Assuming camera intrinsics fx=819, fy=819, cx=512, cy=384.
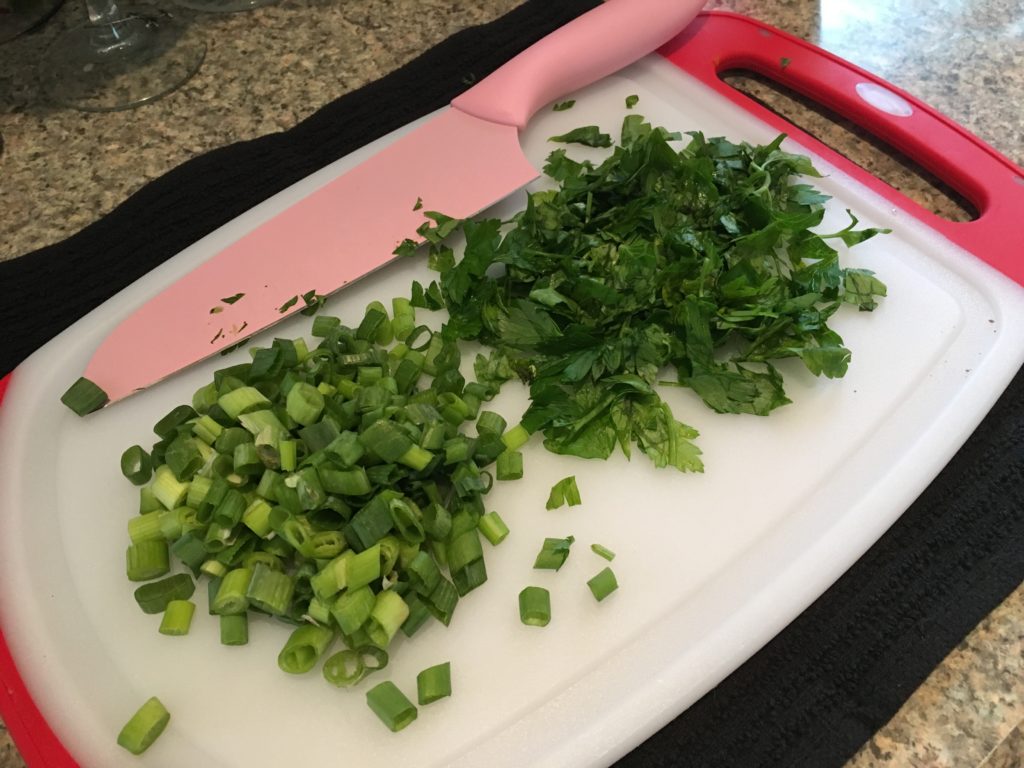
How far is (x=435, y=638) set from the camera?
1075mm

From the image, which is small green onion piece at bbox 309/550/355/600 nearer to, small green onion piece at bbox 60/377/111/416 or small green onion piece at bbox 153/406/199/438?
small green onion piece at bbox 153/406/199/438

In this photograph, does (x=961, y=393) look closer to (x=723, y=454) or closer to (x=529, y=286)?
(x=723, y=454)

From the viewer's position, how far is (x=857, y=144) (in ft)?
5.31

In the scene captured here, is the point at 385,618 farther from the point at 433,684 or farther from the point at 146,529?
the point at 146,529

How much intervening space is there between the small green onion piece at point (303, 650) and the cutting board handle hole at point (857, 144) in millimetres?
1267

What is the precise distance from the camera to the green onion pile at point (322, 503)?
102 centimetres

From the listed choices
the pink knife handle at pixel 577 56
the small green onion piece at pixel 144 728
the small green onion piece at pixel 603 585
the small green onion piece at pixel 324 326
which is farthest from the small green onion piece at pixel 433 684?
the pink knife handle at pixel 577 56

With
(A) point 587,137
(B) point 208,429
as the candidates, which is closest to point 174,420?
(B) point 208,429

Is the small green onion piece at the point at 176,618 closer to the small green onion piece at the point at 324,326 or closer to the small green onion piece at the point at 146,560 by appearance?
the small green onion piece at the point at 146,560

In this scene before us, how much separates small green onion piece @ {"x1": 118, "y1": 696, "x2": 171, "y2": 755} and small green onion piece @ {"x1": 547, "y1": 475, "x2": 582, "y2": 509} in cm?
56

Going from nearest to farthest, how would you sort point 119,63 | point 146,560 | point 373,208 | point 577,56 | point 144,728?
point 144,728
point 146,560
point 373,208
point 577,56
point 119,63

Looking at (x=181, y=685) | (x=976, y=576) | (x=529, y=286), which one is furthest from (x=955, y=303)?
(x=181, y=685)

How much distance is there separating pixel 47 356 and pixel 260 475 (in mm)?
452

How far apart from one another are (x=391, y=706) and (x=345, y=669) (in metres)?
0.08
